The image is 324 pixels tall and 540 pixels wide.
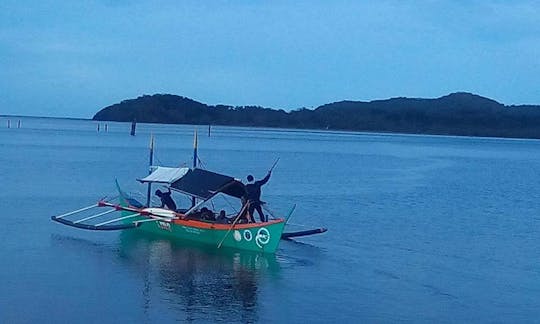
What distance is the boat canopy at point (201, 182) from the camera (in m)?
19.6

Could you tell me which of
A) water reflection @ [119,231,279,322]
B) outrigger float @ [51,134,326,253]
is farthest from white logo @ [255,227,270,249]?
water reflection @ [119,231,279,322]

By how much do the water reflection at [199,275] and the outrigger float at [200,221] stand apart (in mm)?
263

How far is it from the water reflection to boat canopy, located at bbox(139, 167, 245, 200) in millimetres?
1297

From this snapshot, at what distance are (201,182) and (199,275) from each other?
437 centimetres

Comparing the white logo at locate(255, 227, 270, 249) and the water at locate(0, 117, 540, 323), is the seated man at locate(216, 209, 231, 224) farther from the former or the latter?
the white logo at locate(255, 227, 270, 249)

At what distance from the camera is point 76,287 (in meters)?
14.8

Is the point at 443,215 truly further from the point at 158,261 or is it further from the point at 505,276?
the point at 158,261

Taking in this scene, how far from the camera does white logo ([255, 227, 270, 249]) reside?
718 inches

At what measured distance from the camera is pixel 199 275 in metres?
16.2

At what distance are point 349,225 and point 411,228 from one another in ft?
5.79

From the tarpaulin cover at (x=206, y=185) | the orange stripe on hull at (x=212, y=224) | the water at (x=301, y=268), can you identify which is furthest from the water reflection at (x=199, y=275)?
the tarpaulin cover at (x=206, y=185)

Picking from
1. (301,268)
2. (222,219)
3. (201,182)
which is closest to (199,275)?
(301,268)

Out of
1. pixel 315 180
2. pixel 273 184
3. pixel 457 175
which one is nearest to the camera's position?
pixel 273 184

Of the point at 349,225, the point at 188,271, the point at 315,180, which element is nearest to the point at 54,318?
the point at 188,271
